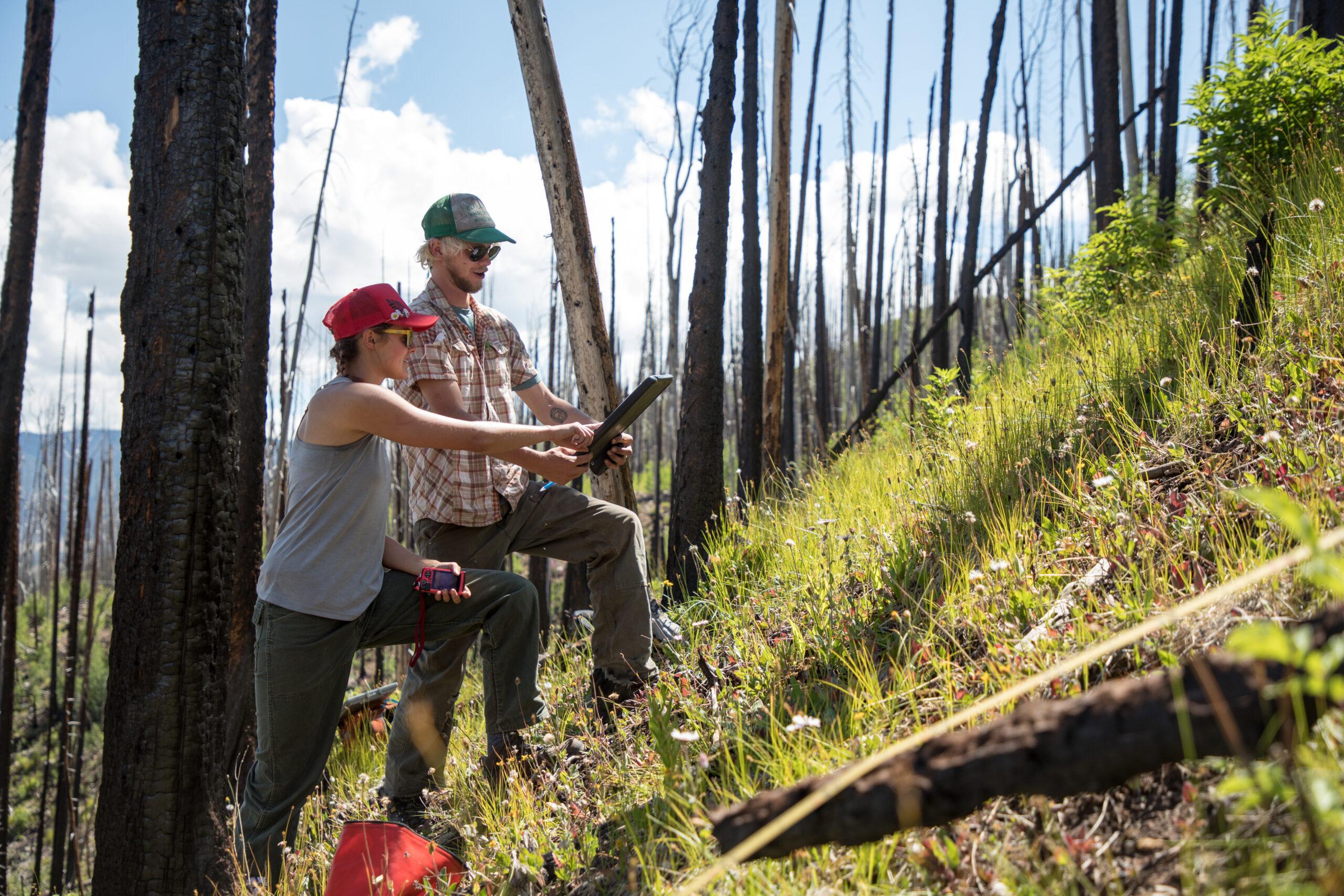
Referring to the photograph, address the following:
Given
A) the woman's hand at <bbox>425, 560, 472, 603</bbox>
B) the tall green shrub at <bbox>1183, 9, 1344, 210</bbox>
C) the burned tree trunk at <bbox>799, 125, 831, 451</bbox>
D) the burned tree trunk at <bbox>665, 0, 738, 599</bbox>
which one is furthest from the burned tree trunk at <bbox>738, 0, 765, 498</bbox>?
the burned tree trunk at <bbox>799, 125, 831, 451</bbox>

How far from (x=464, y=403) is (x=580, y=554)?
842mm

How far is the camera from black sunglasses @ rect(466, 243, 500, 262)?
3.50 m

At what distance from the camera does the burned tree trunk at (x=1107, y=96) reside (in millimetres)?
6844

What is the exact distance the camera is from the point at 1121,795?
1.71 meters

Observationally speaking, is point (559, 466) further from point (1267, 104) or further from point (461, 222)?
point (1267, 104)

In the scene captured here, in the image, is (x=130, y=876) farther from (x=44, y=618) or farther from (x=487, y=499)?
(x=44, y=618)

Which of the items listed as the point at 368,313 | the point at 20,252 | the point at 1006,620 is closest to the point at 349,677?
the point at 368,313

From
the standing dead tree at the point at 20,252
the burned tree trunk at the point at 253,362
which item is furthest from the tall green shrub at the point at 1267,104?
the standing dead tree at the point at 20,252

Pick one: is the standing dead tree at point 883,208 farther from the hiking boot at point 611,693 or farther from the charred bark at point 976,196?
the hiking boot at point 611,693

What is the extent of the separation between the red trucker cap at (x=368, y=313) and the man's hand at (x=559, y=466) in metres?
0.73

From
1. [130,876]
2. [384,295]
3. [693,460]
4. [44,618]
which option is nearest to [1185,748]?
[384,295]

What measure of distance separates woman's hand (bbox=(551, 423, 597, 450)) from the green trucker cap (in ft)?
3.12

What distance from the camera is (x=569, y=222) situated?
15.7ft

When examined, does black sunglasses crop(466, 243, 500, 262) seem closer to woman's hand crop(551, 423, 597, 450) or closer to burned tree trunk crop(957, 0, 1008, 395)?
woman's hand crop(551, 423, 597, 450)
